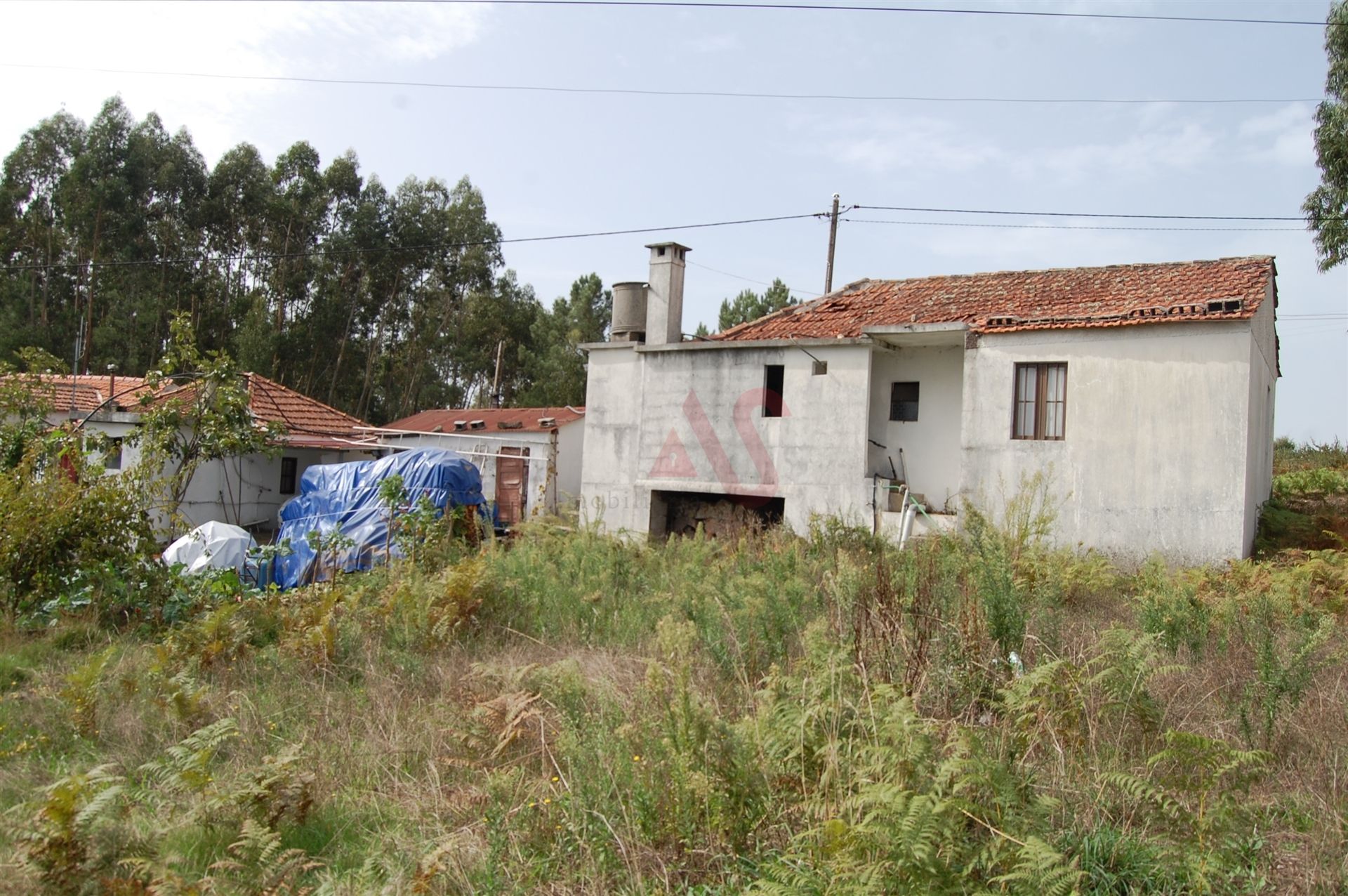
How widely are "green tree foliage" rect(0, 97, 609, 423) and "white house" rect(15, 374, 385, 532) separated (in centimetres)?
782

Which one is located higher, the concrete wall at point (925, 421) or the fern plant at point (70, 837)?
the concrete wall at point (925, 421)

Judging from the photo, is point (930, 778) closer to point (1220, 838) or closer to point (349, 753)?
point (1220, 838)

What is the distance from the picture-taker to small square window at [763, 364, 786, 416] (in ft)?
61.0

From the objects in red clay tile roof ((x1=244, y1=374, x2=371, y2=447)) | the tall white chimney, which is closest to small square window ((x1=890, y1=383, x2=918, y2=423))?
the tall white chimney

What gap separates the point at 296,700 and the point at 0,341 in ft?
114

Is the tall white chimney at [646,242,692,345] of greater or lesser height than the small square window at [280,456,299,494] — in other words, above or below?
above

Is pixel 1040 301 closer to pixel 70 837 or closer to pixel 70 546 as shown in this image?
pixel 70 546

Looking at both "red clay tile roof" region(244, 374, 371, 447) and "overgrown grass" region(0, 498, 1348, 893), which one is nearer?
"overgrown grass" region(0, 498, 1348, 893)

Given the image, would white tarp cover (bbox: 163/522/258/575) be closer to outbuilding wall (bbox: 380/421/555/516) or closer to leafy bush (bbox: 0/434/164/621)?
leafy bush (bbox: 0/434/164/621)

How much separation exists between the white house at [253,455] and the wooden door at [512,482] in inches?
148

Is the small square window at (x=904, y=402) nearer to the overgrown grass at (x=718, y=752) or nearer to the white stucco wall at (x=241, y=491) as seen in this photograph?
the overgrown grass at (x=718, y=752)

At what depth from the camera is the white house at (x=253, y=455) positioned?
21938 mm

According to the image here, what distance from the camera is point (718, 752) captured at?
163 inches

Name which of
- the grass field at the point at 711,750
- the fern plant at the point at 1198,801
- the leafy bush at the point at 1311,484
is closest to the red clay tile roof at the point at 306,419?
the grass field at the point at 711,750
